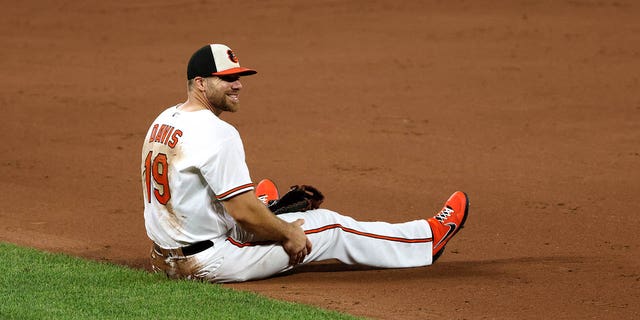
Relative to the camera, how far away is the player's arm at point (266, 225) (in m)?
5.55

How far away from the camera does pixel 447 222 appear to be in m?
6.29

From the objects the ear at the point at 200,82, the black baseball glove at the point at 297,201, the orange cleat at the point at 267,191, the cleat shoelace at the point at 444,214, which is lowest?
the orange cleat at the point at 267,191

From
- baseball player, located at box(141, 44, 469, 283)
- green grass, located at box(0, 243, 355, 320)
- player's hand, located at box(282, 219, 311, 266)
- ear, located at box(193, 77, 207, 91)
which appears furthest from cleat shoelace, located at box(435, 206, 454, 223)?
ear, located at box(193, 77, 207, 91)

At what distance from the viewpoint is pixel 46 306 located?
17.2 feet

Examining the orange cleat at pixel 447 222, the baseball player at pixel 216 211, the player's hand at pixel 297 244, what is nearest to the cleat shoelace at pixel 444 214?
the orange cleat at pixel 447 222

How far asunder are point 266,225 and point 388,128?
5.42 meters

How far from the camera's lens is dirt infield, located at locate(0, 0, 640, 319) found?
6219mm

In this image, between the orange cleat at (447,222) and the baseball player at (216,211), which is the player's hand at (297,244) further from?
the orange cleat at (447,222)

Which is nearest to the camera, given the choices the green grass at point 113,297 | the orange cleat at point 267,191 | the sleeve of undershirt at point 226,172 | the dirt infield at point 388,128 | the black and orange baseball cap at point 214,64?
the green grass at point 113,297

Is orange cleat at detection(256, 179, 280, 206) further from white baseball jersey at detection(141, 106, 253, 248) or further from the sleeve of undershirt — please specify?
the sleeve of undershirt

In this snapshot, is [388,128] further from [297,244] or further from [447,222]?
[297,244]

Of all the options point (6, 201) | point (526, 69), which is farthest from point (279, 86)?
point (6, 201)

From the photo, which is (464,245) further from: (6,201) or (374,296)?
(6,201)

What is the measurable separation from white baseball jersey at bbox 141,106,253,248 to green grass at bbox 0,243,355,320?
10.7 inches
